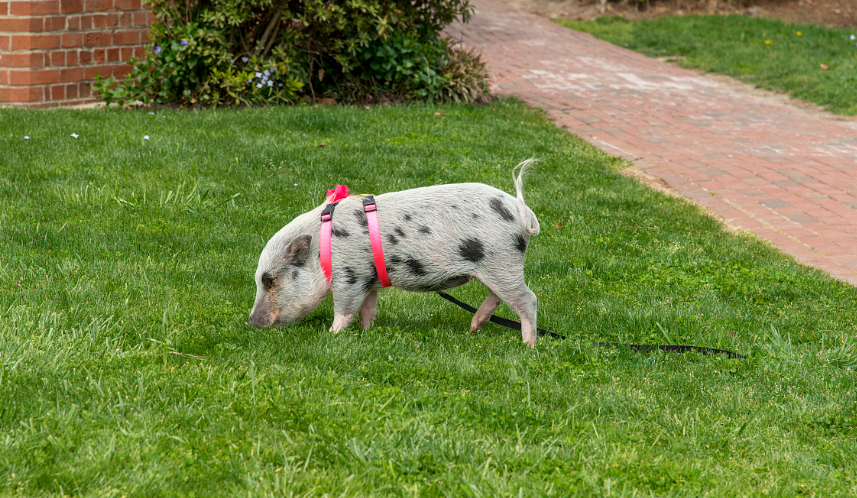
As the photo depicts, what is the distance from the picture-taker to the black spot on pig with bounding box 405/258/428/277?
4.01 metres

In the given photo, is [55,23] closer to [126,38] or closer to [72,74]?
[72,74]

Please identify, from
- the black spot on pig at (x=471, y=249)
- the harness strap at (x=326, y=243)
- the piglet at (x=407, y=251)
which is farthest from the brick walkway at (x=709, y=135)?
the harness strap at (x=326, y=243)

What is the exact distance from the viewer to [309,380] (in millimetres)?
3627

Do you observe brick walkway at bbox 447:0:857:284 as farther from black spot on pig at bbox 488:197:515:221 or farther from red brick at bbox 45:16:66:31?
red brick at bbox 45:16:66:31

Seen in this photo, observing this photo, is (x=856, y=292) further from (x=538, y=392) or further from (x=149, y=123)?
(x=149, y=123)

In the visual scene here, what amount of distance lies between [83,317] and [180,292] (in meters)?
0.63

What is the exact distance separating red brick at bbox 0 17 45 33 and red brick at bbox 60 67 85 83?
2.06ft

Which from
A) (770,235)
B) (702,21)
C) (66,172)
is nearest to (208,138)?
(66,172)

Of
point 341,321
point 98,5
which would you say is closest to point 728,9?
point 98,5

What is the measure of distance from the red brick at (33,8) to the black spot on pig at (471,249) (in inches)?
310

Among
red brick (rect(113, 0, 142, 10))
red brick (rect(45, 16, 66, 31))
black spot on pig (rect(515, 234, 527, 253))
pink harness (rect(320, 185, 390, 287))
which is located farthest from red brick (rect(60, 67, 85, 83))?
black spot on pig (rect(515, 234, 527, 253))

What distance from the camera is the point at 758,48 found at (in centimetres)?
1560

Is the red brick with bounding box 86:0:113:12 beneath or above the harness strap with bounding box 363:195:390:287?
above

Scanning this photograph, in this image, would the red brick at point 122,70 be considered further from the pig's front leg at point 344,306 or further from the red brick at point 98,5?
the pig's front leg at point 344,306
